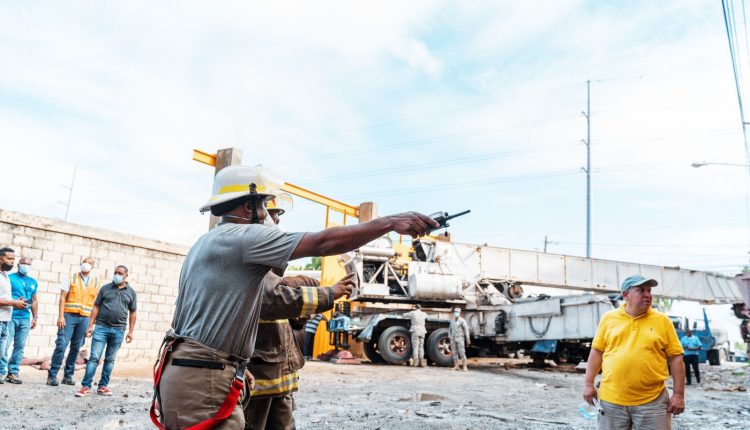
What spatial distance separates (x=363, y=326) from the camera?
15164mm

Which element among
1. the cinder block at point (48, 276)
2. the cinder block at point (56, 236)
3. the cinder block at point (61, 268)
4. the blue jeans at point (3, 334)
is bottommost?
the blue jeans at point (3, 334)

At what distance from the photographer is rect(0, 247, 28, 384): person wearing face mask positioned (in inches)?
283

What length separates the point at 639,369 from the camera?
357 cm

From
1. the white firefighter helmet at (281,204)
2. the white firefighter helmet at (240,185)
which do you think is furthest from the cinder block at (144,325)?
the white firefighter helmet at (240,185)

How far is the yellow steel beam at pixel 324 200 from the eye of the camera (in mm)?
16516

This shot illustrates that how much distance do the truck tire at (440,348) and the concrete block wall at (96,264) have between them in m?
6.31

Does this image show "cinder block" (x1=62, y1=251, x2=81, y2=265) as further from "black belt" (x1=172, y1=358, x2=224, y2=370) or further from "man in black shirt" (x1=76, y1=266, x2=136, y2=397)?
"black belt" (x1=172, y1=358, x2=224, y2=370)

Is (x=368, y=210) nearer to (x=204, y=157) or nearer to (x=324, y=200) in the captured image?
(x=324, y=200)

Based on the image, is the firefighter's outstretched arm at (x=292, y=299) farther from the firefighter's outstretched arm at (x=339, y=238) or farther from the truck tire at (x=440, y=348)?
the truck tire at (x=440, y=348)

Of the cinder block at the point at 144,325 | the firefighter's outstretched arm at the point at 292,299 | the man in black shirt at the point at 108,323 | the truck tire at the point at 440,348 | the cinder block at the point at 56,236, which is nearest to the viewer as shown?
the firefighter's outstretched arm at the point at 292,299

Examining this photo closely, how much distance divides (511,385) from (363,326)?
18.7 feet

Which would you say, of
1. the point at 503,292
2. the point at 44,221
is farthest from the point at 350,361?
the point at 44,221

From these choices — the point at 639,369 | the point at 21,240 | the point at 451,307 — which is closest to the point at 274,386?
the point at 639,369

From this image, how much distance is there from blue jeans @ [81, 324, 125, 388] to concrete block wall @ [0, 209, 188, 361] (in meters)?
2.79
